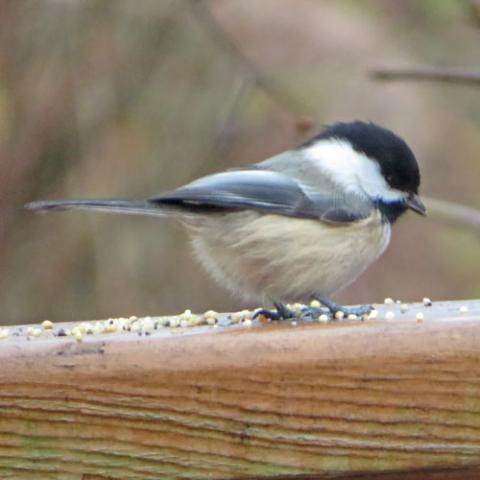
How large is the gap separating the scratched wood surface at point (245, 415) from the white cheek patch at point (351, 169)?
184 centimetres

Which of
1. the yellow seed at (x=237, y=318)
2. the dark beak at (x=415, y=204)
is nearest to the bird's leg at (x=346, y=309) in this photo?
the yellow seed at (x=237, y=318)

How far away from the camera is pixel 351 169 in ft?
12.9

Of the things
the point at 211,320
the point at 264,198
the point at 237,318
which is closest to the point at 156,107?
the point at 264,198

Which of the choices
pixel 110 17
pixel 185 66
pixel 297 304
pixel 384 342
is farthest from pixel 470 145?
pixel 384 342

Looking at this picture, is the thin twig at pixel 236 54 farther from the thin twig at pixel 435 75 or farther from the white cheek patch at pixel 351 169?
the thin twig at pixel 435 75

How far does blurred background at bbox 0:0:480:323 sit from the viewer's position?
537cm

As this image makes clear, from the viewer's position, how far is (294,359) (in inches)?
82.1

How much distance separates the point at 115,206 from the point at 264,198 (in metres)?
0.49

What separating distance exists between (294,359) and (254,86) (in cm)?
314

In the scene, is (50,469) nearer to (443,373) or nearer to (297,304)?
(443,373)

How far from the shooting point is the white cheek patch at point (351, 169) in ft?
12.8

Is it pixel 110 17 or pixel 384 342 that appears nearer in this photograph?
pixel 384 342

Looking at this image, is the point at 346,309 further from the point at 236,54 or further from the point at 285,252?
the point at 236,54

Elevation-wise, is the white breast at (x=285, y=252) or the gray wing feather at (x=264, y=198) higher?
the gray wing feather at (x=264, y=198)
